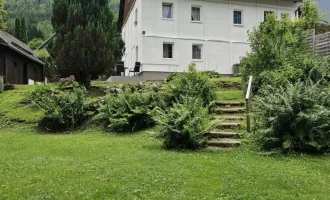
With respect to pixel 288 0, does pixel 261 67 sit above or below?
below

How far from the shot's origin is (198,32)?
2216cm

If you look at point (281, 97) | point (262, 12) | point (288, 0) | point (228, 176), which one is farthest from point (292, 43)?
point (288, 0)

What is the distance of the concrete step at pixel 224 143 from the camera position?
301 inches

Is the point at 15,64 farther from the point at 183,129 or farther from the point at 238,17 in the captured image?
the point at 183,129

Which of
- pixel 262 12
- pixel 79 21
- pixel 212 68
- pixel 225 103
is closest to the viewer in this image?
pixel 225 103

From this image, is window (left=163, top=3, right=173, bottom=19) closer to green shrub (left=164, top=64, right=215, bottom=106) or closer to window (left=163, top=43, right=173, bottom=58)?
window (left=163, top=43, right=173, bottom=58)

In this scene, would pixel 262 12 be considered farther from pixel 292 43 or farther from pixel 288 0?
pixel 292 43

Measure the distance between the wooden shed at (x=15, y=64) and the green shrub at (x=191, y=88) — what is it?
12442mm

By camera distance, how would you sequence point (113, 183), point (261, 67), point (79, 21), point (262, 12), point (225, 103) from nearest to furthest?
point (113, 183) < point (225, 103) < point (261, 67) < point (79, 21) < point (262, 12)

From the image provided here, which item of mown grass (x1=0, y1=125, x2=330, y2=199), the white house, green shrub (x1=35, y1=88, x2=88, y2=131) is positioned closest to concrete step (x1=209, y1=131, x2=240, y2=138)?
mown grass (x1=0, y1=125, x2=330, y2=199)

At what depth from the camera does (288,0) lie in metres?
24.5

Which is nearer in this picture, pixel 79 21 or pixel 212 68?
pixel 79 21

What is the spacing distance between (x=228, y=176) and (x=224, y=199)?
0.97 m

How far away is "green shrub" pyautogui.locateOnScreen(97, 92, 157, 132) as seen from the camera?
10.2 meters
